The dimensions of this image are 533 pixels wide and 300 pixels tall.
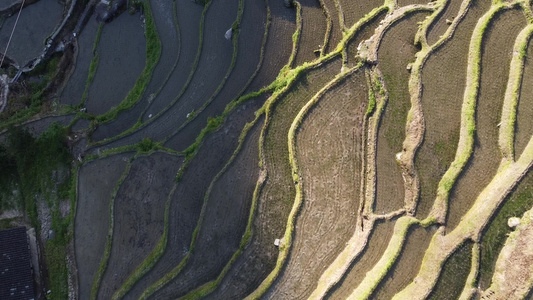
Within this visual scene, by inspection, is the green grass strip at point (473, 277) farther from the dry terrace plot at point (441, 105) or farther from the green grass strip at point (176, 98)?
the green grass strip at point (176, 98)

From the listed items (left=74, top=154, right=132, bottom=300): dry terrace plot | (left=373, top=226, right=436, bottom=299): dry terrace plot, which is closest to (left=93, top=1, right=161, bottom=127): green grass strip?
(left=74, top=154, right=132, bottom=300): dry terrace plot

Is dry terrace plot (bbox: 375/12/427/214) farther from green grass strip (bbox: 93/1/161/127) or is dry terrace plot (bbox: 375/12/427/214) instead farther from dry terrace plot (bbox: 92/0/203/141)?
green grass strip (bbox: 93/1/161/127)

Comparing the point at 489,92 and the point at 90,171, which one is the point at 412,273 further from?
the point at 90,171

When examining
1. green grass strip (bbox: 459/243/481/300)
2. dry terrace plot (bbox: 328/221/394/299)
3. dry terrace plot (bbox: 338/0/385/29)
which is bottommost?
green grass strip (bbox: 459/243/481/300)

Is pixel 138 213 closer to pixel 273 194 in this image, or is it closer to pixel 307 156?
pixel 273 194

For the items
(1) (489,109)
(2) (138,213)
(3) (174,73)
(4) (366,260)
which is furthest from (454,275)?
(3) (174,73)

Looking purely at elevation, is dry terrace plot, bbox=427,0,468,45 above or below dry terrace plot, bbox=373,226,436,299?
above
